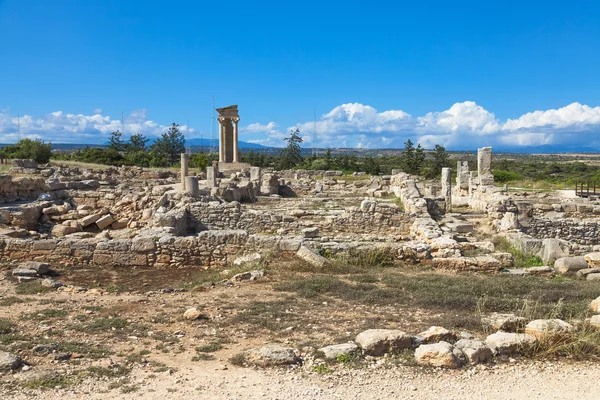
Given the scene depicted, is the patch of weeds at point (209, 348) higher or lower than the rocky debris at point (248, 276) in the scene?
lower

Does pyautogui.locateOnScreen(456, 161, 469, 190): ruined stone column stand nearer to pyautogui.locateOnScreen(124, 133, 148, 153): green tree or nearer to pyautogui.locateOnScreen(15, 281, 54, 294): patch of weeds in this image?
pyautogui.locateOnScreen(15, 281, 54, 294): patch of weeds

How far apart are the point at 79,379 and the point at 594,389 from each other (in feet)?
15.0

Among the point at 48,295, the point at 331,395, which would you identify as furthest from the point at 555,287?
the point at 48,295

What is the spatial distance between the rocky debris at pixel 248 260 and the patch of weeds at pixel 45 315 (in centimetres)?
348

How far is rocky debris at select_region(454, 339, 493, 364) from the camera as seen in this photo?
492cm

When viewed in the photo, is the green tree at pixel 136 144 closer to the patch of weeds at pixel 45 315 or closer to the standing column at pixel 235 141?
the standing column at pixel 235 141

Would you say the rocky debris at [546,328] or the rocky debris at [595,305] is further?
the rocky debris at [595,305]

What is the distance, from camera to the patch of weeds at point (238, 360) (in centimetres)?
489

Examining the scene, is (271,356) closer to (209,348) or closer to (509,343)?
(209,348)

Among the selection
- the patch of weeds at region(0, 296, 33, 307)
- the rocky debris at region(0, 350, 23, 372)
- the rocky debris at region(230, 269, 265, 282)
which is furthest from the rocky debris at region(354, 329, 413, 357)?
the patch of weeds at region(0, 296, 33, 307)

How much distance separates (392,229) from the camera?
1355cm

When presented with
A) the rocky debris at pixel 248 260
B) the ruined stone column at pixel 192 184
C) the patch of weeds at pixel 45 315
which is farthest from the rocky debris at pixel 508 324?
the ruined stone column at pixel 192 184

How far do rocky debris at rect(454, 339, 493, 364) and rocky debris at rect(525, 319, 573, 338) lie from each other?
653mm

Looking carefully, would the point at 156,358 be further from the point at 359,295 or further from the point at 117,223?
the point at 117,223
